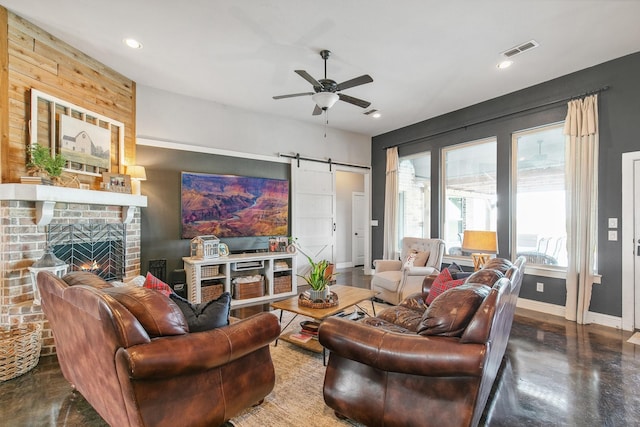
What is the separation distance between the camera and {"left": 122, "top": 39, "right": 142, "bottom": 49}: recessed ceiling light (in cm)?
318

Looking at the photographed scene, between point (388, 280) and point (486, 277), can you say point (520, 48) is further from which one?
point (388, 280)

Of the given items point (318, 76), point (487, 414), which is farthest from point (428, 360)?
point (318, 76)

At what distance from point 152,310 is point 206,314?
338mm

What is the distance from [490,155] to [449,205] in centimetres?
109

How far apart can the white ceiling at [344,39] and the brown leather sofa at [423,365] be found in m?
2.56

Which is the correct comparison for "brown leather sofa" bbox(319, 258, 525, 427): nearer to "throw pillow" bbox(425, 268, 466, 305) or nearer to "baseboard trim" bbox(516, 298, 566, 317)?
"throw pillow" bbox(425, 268, 466, 305)

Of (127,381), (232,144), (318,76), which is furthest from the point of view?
(232,144)

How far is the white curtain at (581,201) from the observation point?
3695 millimetres

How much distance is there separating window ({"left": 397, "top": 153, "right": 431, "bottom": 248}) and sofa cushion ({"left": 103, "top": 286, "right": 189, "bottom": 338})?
5082 millimetres

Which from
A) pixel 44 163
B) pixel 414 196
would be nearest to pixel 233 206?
pixel 44 163

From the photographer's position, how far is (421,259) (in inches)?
179

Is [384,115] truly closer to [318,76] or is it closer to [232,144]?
[318,76]

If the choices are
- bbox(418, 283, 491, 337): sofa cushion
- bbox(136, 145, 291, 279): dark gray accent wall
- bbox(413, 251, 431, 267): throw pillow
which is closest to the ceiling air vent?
bbox(413, 251, 431, 267): throw pillow

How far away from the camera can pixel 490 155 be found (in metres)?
4.98
